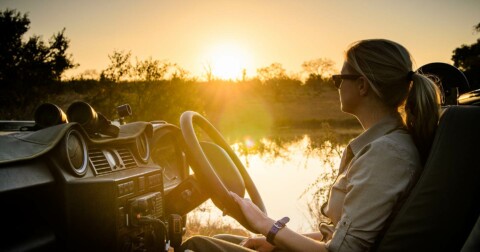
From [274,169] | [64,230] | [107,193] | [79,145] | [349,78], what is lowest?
[274,169]

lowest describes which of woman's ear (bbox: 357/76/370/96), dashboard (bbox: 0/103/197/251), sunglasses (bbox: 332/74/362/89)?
dashboard (bbox: 0/103/197/251)

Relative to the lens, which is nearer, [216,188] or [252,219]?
[252,219]

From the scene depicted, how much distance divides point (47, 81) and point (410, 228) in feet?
62.1

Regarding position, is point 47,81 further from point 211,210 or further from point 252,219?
point 252,219

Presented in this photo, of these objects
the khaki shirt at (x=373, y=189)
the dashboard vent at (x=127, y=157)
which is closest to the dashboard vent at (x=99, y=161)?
the dashboard vent at (x=127, y=157)

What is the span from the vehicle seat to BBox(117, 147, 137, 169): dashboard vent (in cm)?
Answer: 151

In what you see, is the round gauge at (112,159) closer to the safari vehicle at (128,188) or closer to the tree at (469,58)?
the safari vehicle at (128,188)

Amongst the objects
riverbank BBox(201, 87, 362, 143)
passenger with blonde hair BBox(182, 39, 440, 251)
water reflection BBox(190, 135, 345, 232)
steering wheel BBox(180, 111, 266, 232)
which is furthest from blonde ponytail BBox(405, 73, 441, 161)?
riverbank BBox(201, 87, 362, 143)

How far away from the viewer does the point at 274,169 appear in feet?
42.1

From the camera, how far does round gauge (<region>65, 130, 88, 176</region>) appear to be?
208 cm

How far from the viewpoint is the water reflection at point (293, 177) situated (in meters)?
6.26

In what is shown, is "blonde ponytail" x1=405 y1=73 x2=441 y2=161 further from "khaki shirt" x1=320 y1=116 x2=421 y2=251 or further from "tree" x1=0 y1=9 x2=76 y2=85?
"tree" x1=0 y1=9 x2=76 y2=85

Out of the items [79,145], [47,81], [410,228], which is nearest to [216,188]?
[79,145]

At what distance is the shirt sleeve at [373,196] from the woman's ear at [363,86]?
0.38 m
